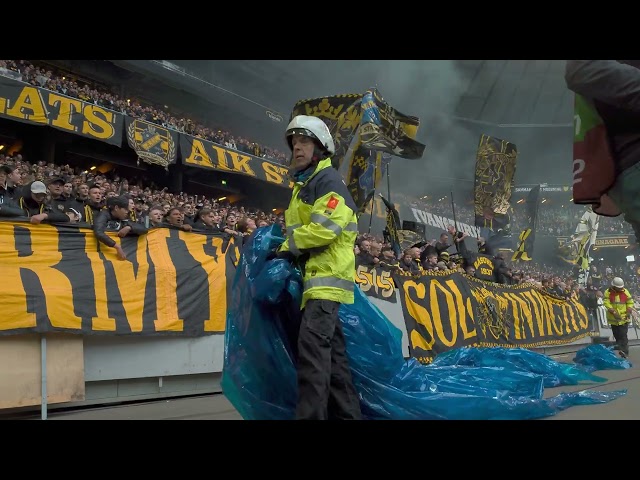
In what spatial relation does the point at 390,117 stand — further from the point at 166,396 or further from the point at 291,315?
the point at 291,315

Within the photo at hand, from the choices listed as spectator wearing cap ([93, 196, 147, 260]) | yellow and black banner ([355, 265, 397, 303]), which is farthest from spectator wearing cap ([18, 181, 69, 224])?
yellow and black banner ([355, 265, 397, 303])

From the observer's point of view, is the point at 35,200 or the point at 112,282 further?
the point at 35,200

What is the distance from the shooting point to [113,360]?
4449 millimetres

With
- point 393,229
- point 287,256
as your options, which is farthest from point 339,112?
point 287,256

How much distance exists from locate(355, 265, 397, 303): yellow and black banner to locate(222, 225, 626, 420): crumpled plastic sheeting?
274 cm

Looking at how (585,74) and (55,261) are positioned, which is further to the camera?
(55,261)

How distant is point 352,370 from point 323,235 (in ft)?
3.17

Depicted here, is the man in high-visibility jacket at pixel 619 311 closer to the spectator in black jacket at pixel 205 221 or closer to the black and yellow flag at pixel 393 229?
the black and yellow flag at pixel 393 229

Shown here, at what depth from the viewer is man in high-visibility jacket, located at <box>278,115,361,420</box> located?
8.65 ft

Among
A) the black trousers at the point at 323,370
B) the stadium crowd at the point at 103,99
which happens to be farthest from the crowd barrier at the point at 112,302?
the stadium crowd at the point at 103,99

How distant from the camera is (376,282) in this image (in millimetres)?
6926

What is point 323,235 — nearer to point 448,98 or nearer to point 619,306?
point 619,306

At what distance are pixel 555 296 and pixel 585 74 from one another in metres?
10.9
